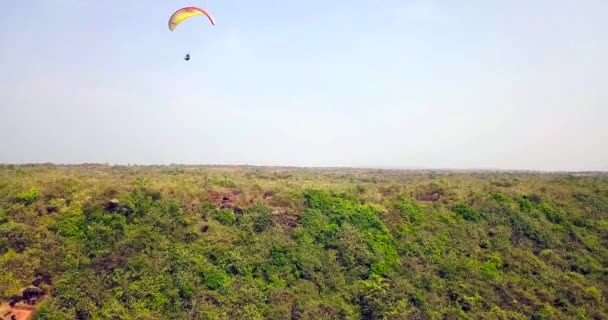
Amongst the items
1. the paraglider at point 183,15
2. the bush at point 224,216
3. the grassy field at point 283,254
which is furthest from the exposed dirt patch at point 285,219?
the paraglider at point 183,15

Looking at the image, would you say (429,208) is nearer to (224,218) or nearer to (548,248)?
(548,248)

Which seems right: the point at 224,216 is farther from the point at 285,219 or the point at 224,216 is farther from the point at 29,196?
the point at 29,196

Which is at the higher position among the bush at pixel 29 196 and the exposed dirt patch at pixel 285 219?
the bush at pixel 29 196

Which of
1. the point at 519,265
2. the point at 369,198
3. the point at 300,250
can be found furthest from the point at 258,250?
the point at 519,265

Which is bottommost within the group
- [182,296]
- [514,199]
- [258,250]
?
[182,296]

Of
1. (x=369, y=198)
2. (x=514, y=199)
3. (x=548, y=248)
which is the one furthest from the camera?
(x=514, y=199)

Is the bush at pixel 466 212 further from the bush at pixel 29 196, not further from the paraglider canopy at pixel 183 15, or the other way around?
the bush at pixel 29 196
